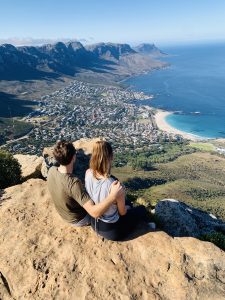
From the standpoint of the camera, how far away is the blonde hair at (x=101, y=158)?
901 cm

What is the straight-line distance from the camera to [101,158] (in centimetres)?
916

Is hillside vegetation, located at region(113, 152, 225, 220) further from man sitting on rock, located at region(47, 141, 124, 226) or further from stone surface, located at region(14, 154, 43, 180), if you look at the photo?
man sitting on rock, located at region(47, 141, 124, 226)

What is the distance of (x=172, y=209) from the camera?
1838 cm

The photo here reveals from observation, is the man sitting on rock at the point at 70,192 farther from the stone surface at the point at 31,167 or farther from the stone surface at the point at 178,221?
the stone surface at the point at 31,167

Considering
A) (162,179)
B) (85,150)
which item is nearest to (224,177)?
(162,179)

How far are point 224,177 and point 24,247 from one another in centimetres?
11759

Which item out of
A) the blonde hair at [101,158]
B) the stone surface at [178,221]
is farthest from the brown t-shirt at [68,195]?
the stone surface at [178,221]

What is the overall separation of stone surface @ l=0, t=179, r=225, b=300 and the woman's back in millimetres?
1097

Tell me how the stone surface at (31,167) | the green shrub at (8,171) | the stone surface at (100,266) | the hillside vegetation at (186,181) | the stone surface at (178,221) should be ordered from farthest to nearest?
the hillside vegetation at (186,181), the stone surface at (31,167), the green shrub at (8,171), the stone surface at (178,221), the stone surface at (100,266)

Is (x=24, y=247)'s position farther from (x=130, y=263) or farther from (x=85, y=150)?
(x=85, y=150)

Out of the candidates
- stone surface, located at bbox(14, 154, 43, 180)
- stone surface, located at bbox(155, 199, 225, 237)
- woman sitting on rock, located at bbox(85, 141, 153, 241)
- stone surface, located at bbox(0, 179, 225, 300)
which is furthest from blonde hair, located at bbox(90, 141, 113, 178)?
stone surface, located at bbox(14, 154, 43, 180)

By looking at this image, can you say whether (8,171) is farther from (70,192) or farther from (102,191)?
(102,191)

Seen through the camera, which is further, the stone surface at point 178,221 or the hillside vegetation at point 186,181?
the hillside vegetation at point 186,181

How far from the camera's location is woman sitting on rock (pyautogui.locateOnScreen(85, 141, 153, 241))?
917 cm
